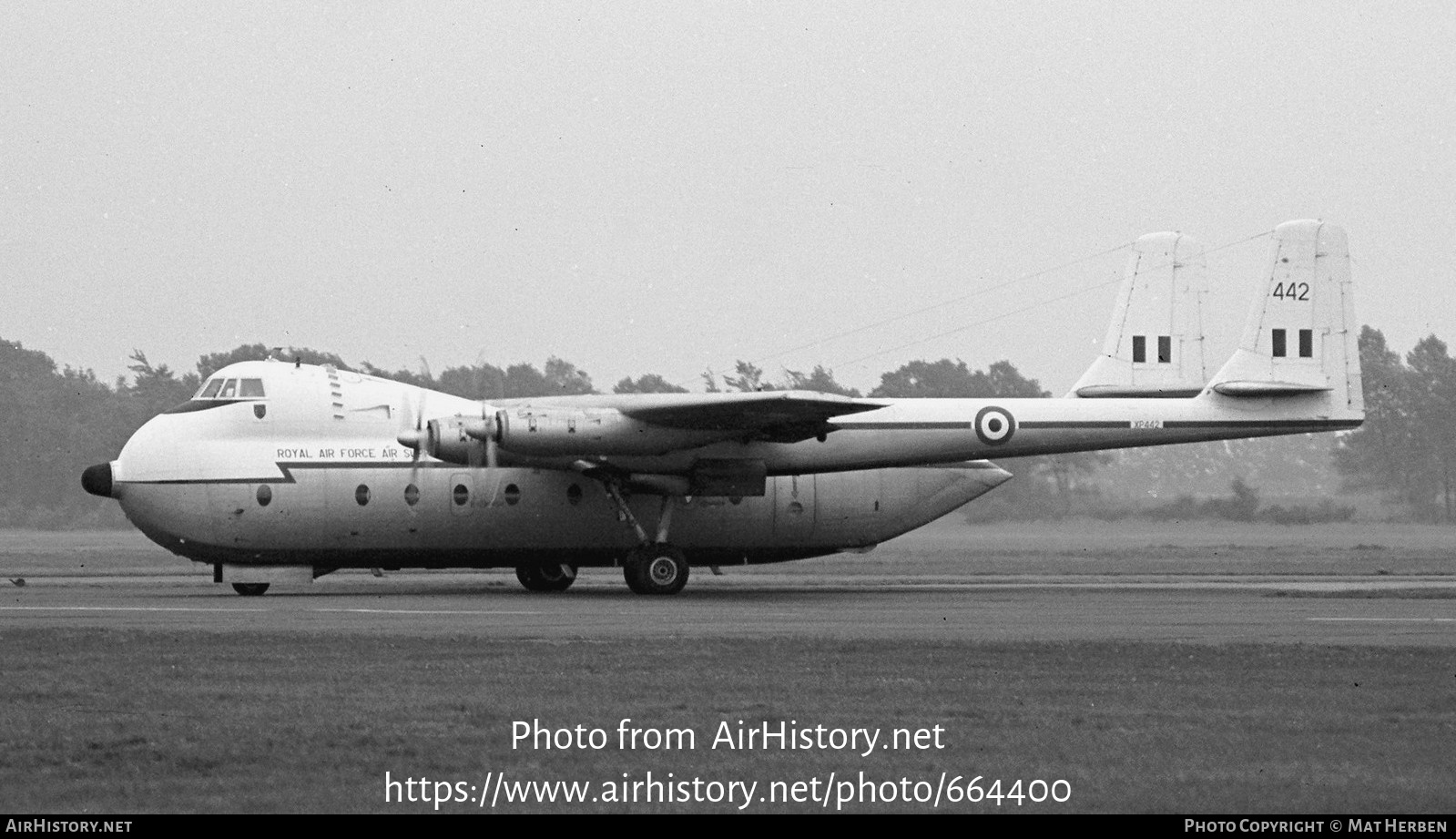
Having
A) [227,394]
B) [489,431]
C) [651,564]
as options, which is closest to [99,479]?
[227,394]

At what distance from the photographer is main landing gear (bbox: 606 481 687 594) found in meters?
29.9

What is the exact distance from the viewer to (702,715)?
44.0 ft

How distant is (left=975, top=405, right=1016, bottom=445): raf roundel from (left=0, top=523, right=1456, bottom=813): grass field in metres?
11.4

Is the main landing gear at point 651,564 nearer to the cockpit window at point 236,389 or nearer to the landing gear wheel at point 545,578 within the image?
the landing gear wheel at point 545,578

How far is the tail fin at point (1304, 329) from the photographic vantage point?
1226 inches

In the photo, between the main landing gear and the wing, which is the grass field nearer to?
the wing

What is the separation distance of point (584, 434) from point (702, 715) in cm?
1537

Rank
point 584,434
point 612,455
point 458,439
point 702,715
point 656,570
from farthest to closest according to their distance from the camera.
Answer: point 656,570 < point 612,455 < point 584,434 < point 458,439 < point 702,715

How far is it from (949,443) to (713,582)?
7121mm

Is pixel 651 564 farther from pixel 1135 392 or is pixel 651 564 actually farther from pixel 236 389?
pixel 1135 392

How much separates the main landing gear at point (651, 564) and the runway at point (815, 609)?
18.9 inches

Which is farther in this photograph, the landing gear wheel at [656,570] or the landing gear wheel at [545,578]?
the landing gear wheel at [545,578]

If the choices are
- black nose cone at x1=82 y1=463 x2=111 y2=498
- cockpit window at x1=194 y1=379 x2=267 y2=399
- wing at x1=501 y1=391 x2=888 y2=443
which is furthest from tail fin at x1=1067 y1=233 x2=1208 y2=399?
black nose cone at x1=82 y1=463 x2=111 y2=498

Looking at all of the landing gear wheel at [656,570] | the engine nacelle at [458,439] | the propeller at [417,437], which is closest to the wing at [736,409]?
the engine nacelle at [458,439]
